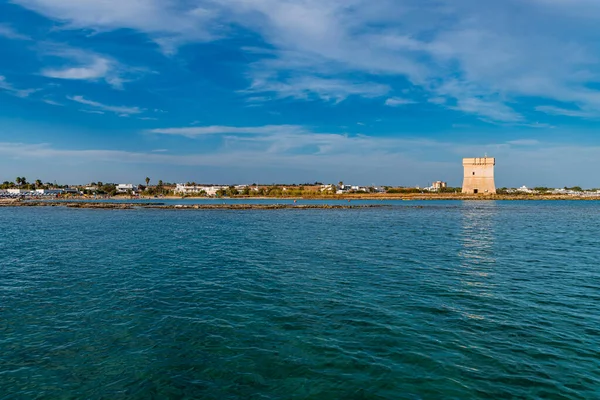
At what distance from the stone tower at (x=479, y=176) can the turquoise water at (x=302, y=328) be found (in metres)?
164

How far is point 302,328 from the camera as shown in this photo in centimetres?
1326

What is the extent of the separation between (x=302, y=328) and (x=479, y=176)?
7520 inches

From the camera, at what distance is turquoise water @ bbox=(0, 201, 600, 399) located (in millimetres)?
9547

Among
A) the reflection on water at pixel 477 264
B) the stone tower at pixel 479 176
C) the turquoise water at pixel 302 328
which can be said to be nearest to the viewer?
the turquoise water at pixel 302 328

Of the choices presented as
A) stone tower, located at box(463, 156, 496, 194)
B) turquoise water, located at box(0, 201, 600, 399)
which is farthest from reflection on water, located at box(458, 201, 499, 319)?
stone tower, located at box(463, 156, 496, 194)

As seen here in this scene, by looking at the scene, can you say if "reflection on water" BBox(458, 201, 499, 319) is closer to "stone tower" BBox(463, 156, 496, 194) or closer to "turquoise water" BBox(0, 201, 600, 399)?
"turquoise water" BBox(0, 201, 600, 399)

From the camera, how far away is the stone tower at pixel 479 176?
174 meters

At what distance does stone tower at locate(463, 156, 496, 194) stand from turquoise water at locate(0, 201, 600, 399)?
16434cm

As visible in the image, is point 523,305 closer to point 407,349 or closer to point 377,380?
point 407,349

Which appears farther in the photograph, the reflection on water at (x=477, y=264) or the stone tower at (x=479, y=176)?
the stone tower at (x=479, y=176)

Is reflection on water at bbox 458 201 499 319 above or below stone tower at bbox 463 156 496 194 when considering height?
below

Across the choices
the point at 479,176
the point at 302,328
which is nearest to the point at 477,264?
the point at 302,328

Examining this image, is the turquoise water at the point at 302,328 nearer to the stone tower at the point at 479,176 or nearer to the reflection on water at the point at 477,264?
the reflection on water at the point at 477,264

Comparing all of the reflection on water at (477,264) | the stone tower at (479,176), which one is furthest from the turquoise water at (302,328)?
the stone tower at (479,176)
